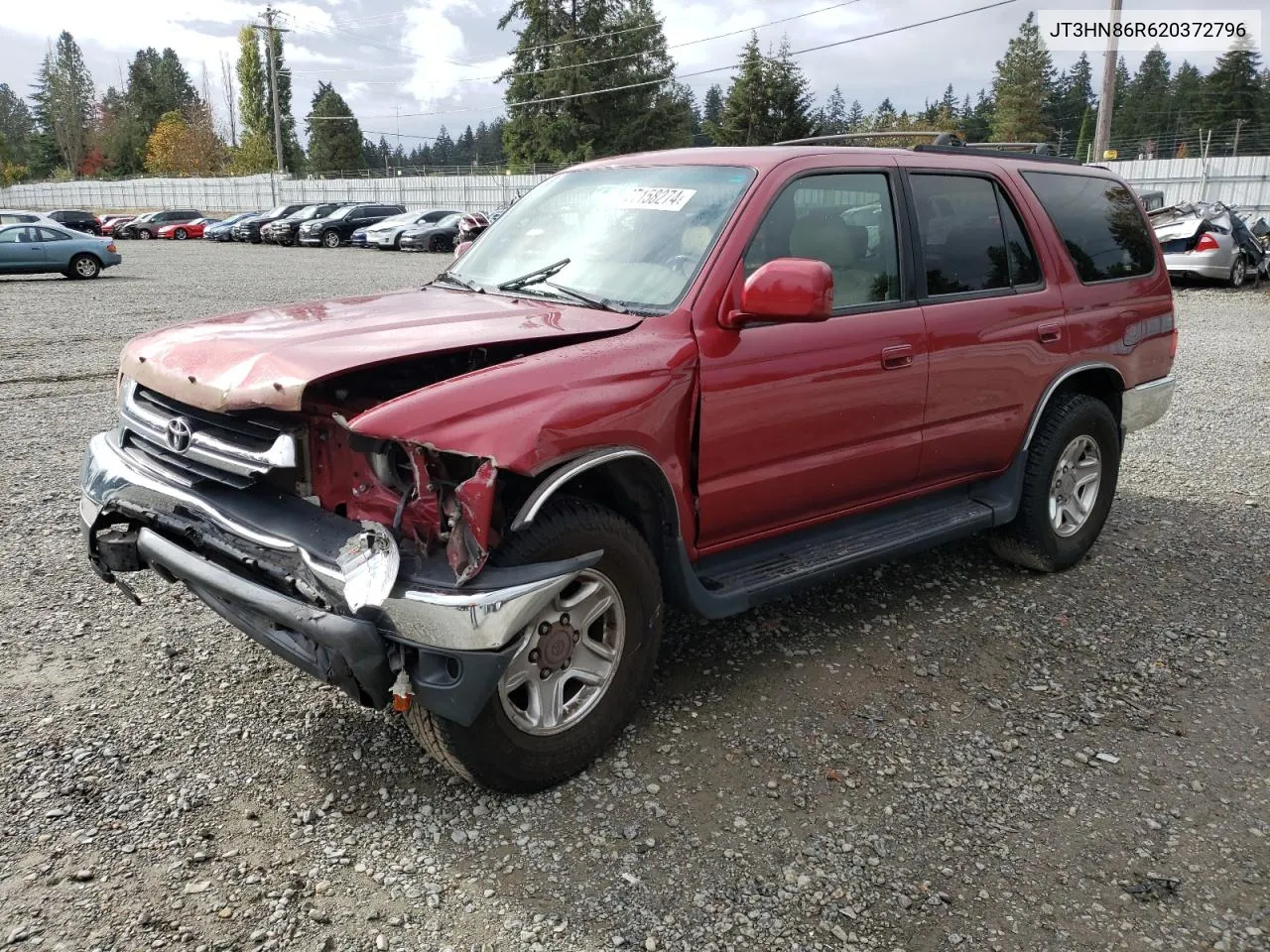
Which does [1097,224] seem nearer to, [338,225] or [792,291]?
[792,291]

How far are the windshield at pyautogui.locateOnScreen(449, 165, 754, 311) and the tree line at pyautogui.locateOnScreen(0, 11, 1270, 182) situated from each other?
34572mm

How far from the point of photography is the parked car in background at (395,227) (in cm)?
3225

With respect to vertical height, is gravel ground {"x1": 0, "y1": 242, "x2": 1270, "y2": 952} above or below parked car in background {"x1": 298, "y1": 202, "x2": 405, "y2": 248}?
below

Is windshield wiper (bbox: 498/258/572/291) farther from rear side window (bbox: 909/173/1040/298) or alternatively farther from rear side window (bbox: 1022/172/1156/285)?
rear side window (bbox: 1022/172/1156/285)

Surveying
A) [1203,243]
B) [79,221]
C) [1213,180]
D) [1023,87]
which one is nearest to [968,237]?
[1203,243]

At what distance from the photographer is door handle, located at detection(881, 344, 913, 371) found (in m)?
3.97

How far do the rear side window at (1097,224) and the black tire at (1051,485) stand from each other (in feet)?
2.16

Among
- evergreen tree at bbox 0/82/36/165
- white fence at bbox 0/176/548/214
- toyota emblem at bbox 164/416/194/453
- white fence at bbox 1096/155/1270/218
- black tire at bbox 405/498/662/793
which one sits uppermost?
evergreen tree at bbox 0/82/36/165

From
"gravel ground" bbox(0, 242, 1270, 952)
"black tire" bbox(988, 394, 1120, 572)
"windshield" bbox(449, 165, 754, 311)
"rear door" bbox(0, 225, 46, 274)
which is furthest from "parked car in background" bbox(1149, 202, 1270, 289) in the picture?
"rear door" bbox(0, 225, 46, 274)

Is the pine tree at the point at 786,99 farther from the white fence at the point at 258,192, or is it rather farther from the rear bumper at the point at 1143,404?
the rear bumper at the point at 1143,404

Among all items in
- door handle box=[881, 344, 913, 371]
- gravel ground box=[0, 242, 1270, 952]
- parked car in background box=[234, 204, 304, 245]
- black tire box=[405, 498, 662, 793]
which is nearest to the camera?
gravel ground box=[0, 242, 1270, 952]

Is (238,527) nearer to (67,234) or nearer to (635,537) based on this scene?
(635,537)

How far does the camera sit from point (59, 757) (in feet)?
10.8

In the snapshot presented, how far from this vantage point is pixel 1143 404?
17.7 ft
